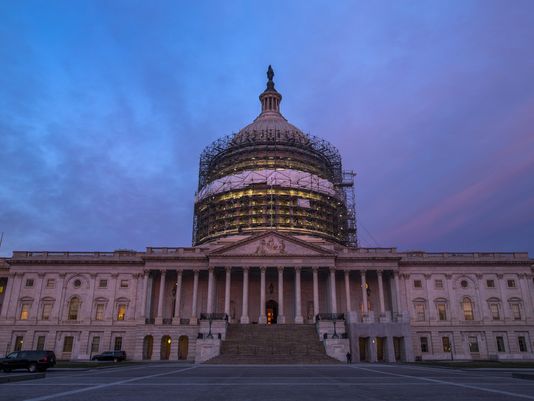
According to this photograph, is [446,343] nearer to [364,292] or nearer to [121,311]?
[364,292]

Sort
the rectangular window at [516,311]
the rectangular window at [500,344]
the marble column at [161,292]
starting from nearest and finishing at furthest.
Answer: the marble column at [161,292] → the rectangular window at [500,344] → the rectangular window at [516,311]

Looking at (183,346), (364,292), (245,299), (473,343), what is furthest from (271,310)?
(473,343)

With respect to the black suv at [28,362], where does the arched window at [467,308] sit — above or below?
above

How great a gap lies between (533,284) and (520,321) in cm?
654

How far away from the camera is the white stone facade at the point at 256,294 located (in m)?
61.2

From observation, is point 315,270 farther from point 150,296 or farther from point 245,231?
point 150,296

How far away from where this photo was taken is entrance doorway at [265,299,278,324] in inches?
2607

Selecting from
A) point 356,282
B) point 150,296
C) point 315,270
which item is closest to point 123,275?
point 150,296

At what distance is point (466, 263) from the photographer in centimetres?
6506

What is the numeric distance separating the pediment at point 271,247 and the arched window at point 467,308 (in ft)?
Answer: 69.3

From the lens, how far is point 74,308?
2516 inches

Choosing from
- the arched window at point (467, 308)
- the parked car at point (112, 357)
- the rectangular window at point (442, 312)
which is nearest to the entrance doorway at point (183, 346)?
the parked car at point (112, 357)

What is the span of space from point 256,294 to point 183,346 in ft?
43.1

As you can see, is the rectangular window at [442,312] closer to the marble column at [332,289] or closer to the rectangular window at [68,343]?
the marble column at [332,289]
